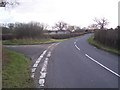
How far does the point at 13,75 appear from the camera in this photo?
12.0 metres

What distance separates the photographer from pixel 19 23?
5412 cm

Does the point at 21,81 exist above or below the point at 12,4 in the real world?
below

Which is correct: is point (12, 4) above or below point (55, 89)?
above

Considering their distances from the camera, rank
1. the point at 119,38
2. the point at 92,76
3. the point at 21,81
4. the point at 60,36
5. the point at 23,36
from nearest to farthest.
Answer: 1. the point at 21,81
2. the point at 92,76
3. the point at 119,38
4. the point at 23,36
5. the point at 60,36

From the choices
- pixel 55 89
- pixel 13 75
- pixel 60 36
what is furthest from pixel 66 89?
pixel 60 36

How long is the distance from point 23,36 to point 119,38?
2924 centimetres

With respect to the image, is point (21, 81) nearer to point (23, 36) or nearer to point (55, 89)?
point (55, 89)

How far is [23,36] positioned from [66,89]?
43.6 metres

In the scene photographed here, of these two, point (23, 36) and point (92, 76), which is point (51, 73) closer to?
point (92, 76)

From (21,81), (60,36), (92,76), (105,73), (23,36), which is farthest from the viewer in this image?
(60,36)

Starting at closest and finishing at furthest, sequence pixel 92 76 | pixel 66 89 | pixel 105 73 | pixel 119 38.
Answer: pixel 66 89 → pixel 92 76 → pixel 105 73 → pixel 119 38

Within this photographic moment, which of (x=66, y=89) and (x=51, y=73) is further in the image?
(x=51, y=73)

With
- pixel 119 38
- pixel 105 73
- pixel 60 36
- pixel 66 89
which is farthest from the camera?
pixel 60 36

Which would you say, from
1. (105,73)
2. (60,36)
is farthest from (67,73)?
(60,36)
